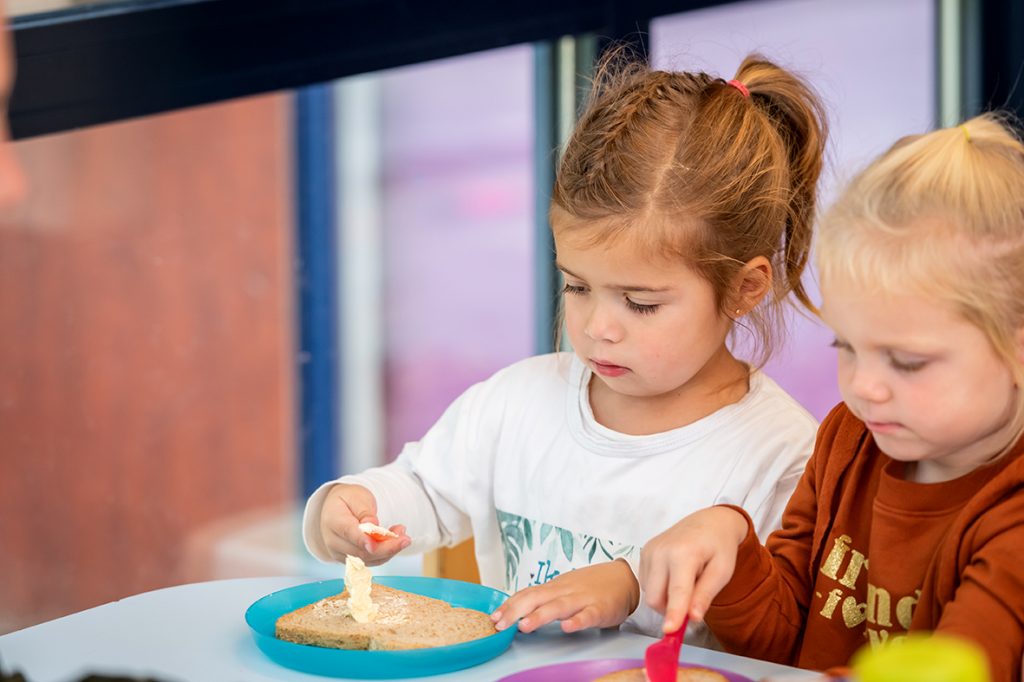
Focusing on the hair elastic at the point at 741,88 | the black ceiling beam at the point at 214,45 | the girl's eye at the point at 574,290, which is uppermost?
the black ceiling beam at the point at 214,45

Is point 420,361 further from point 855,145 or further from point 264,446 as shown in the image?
→ point 855,145

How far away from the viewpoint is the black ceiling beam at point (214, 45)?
145 cm

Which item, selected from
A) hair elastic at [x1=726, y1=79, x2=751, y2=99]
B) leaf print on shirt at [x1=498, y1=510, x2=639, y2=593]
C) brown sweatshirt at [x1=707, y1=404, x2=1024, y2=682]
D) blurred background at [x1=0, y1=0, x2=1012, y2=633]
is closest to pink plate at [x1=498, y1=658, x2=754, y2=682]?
brown sweatshirt at [x1=707, y1=404, x2=1024, y2=682]

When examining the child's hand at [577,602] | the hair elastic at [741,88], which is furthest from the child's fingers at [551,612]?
the hair elastic at [741,88]

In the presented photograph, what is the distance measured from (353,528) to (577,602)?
30cm

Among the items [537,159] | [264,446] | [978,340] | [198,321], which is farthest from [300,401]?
[978,340]

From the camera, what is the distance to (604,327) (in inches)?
47.3

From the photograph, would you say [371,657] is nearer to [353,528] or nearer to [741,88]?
[353,528]

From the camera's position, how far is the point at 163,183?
10.4ft

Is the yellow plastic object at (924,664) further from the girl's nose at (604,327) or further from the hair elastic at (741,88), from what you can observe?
the hair elastic at (741,88)

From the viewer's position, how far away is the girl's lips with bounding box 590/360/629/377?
1247mm

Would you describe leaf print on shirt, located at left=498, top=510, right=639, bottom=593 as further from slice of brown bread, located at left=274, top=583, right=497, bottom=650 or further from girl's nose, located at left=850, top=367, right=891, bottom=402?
girl's nose, located at left=850, top=367, right=891, bottom=402

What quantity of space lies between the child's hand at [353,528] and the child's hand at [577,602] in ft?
0.61

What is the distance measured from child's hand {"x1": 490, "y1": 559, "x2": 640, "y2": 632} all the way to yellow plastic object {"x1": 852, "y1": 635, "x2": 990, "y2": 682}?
19.2 inches
